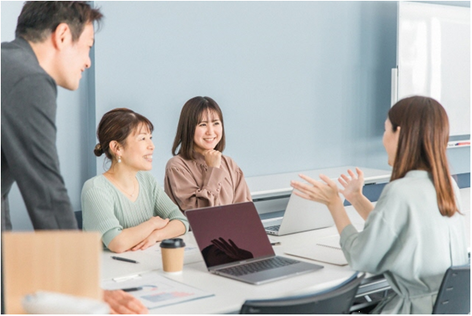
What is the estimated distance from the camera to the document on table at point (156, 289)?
1.68 metres

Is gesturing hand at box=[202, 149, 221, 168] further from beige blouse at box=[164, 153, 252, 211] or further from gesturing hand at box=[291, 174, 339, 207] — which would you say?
gesturing hand at box=[291, 174, 339, 207]

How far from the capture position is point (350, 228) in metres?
2.05

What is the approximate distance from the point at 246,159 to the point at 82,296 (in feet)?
12.2

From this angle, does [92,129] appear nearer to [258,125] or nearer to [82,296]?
[258,125]

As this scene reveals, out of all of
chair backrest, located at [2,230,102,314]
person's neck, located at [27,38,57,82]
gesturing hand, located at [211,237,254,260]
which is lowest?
gesturing hand, located at [211,237,254,260]

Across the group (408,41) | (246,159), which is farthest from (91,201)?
(408,41)

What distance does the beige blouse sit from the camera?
304 centimetres

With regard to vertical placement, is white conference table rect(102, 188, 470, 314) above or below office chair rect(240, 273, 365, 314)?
below

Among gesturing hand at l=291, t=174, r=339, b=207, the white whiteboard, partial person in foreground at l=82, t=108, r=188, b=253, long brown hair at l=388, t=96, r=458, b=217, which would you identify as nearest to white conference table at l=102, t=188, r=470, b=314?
partial person in foreground at l=82, t=108, r=188, b=253

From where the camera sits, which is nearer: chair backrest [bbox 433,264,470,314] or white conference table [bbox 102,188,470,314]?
white conference table [bbox 102,188,470,314]

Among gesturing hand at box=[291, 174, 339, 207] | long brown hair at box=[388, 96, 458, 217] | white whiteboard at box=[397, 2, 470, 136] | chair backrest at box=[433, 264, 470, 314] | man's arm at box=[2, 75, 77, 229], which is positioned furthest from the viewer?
white whiteboard at box=[397, 2, 470, 136]

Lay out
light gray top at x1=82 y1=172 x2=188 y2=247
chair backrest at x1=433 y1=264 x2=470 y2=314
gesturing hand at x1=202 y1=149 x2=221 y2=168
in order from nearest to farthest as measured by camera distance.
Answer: chair backrest at x1=433 y1=264 x2=470 y2=314, light gray top at x1=82 y1=172 x2=188 y2=247, gesturing hand at x1=202 y1=149 x2=221 y2=168

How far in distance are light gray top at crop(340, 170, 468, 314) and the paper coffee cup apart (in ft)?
1.88

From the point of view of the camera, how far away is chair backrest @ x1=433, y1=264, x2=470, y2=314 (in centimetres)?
182
